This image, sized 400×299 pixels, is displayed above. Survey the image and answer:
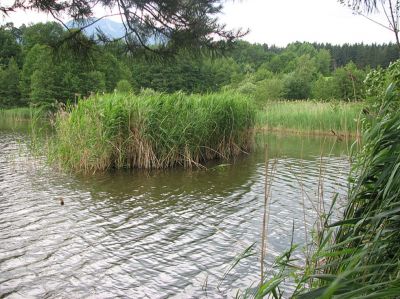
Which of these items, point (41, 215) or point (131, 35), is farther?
point (41, 215)

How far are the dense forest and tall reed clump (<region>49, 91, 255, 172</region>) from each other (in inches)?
32.0

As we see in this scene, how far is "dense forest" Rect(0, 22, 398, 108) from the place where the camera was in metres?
3.82

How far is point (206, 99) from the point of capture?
11.3m

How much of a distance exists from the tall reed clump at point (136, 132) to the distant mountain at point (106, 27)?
5.39 m

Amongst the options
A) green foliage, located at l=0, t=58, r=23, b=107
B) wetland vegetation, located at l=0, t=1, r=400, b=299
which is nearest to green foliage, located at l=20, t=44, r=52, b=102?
green foliage, located at l=0, t=58, r=23, b=107

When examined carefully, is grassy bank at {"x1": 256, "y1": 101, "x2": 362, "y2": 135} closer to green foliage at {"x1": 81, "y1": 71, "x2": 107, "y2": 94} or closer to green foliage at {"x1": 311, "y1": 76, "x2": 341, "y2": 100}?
green foliage at {"x1": 311, "y1": 76, "x2": 341, "y2": 100}

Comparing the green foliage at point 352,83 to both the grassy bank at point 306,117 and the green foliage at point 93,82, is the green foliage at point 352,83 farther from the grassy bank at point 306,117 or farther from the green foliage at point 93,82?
the green foliage at point 93,82

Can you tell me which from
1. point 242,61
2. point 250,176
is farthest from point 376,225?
point 242,61

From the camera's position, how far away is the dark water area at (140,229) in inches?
149

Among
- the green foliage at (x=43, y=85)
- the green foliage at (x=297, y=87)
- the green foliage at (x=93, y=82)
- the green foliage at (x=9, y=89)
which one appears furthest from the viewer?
the green foliage at (x=297, y=87)

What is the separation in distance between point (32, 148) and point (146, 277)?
7.36 metres

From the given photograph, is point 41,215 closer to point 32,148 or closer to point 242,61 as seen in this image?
point 32,148

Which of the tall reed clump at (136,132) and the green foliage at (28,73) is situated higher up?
the green foliage at (28,73)

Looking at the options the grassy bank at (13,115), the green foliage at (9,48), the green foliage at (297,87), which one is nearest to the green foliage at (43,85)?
the grassy bank at (13,115)
